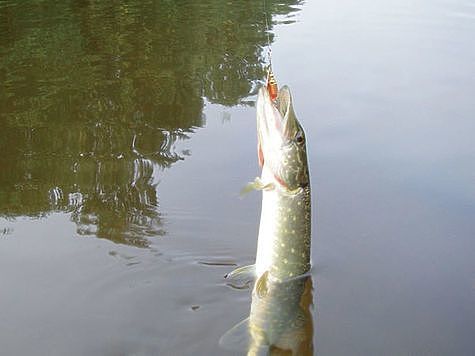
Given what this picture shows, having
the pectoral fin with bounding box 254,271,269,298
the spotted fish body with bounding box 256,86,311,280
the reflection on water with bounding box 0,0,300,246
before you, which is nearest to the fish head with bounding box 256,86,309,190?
the spotted fish body with bounding box 256,86,311,280

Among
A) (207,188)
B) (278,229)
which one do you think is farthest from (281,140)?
(207,188)

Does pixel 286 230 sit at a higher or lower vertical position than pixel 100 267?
higher

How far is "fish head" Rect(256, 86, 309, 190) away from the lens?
3.32m

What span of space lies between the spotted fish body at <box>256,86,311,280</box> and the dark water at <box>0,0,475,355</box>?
715 mm

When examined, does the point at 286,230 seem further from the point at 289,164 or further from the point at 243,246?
Answer: the point at 243,246

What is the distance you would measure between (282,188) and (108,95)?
4.83 m

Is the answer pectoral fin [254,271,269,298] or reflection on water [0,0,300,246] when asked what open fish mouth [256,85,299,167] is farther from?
reflection on water [0,0,300,246]

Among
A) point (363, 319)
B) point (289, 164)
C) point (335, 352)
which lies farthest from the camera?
point (363, 319)

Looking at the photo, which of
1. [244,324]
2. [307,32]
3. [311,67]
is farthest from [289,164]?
[307,32]

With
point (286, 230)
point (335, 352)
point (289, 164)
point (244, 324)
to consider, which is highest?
point (289, 164)

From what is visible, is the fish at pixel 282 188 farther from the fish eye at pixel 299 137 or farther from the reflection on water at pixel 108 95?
the reflection on water at pixel 108 95

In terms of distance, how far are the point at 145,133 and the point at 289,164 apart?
3.64m

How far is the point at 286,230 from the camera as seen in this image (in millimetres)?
3420

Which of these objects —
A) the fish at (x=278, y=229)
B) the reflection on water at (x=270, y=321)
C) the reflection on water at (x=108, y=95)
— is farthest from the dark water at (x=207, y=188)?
the fish at (x=278, y=229)
